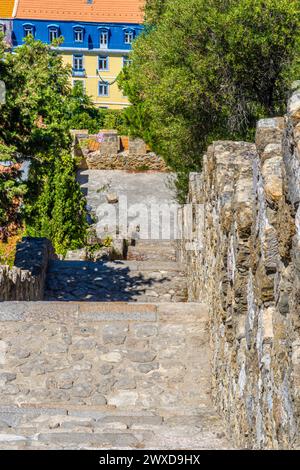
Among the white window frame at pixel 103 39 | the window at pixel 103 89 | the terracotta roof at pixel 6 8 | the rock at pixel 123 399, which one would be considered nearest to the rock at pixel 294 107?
the rock at pixel 123 399

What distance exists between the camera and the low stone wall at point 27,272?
976 cm

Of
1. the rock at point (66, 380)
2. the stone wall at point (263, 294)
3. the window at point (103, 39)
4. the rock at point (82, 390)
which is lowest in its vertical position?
the rock at point (82, 390)

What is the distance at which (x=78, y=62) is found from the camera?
53438 mm

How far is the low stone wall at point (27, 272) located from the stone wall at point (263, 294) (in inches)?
163

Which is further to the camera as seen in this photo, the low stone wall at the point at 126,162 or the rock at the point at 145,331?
the low stone wall at the point at 126,162

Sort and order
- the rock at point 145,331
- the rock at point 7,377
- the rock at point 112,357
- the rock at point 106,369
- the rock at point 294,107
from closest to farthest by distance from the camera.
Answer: the rock at point 294,107
the rock at point 7,377
the rock at point 106,369
the rock at point 112,357
the rock at point 145,331

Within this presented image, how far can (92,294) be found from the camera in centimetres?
1265

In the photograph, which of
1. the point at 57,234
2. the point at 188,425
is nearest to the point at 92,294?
the point at 57,234

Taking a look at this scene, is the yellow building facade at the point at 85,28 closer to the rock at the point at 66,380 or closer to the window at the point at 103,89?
the window at the point at 103,89

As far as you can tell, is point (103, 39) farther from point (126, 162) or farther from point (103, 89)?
point (126, 162)

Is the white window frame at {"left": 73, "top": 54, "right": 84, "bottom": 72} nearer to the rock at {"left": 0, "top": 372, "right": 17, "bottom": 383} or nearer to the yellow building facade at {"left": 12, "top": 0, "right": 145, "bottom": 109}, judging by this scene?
the yellow building facade at {"left": 12, "top": 0, "right": 145, "bottom": 109}

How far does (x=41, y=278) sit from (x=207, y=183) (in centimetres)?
540

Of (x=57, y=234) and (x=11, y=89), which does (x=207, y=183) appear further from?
(x=57, y=234)
